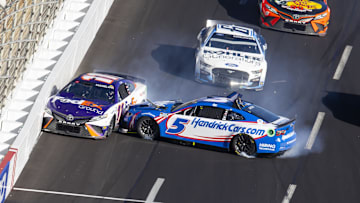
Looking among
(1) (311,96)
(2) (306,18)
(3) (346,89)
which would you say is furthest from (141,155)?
(2) (306,18)

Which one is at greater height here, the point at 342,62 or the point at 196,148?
the point at 342,62

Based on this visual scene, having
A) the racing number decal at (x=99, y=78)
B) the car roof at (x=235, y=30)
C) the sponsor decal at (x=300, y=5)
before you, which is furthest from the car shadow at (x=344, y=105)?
the racing number decal at (x=99, y=78)

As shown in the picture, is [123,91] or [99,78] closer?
[123,91]

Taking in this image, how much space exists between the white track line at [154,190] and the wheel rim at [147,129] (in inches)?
81.1

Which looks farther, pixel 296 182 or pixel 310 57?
pixel 310 57

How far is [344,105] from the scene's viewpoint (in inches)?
811

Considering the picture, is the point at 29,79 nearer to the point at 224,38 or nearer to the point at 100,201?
the point at 100,201

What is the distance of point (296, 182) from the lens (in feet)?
52.7

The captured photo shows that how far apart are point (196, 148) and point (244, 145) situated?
1263 mm

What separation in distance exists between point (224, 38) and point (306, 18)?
3.82m

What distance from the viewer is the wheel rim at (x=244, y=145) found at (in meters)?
16.8

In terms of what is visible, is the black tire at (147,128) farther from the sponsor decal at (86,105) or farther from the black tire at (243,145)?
the black tire at (243,145)

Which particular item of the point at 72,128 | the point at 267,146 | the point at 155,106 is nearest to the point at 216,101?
the point at 155,106

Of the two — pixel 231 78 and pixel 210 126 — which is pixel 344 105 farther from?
pixel 210 126
